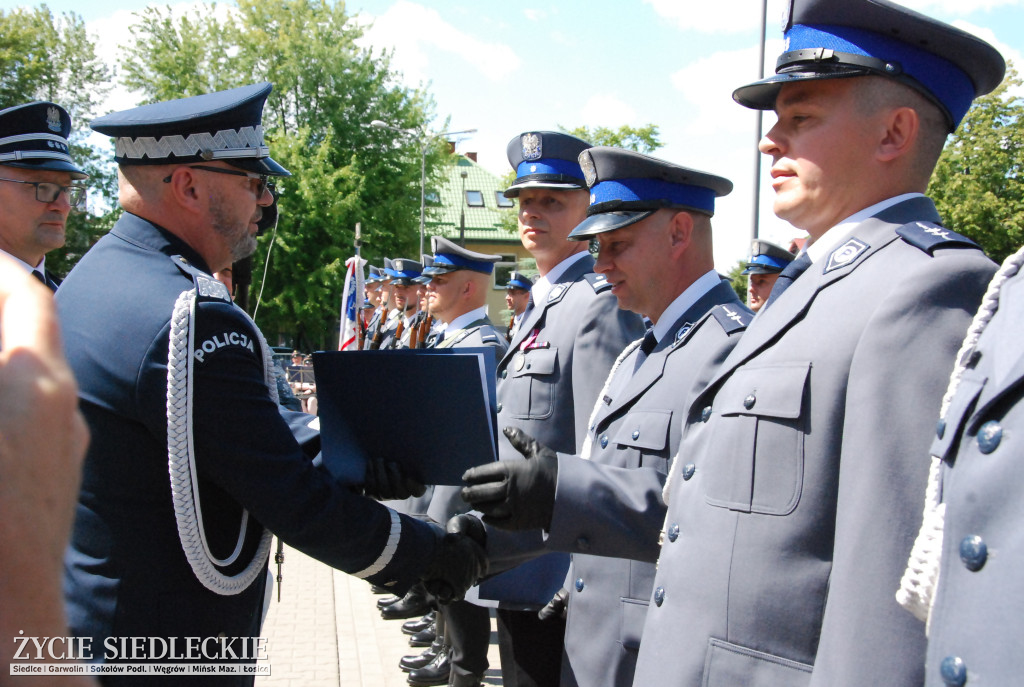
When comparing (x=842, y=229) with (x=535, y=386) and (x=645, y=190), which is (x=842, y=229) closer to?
(x=645, y=190)

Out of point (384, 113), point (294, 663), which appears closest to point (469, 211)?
point (384, 113)

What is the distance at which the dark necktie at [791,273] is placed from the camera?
186 cm

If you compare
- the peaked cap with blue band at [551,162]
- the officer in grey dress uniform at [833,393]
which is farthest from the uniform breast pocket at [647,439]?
the peaked cap with blue band at [551,162]

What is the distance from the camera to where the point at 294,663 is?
5.25m

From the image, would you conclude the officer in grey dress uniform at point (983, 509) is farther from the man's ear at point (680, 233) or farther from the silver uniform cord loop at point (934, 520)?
the man's ear at point (680, 233)

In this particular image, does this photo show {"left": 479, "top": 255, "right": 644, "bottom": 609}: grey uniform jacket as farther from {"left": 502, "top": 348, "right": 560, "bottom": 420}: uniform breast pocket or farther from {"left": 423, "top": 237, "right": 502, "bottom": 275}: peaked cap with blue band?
{"left": 423, "top": 237, "right": 502, "bottom": 275}: peaked cap with blue band

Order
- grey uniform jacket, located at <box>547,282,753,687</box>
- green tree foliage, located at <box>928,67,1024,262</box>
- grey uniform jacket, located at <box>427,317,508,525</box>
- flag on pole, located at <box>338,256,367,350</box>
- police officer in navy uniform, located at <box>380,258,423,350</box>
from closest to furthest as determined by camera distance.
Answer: grey uniform jacket, located at <box>547,282,753,687</box>, grey uniform jacket, located at <box>427,317,508,525</box>, police officer in navy uniform, located at <box>380,258,423,350</box>, flag on pole, located at <box>338,256,367,350</box>, green tree foliage, located at <box>928,67,1024,262</box>

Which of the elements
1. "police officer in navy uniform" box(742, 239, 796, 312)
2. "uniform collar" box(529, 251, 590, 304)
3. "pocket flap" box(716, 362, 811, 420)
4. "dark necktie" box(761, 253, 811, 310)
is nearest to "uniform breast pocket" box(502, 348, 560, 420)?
"uniform collar" box(529, 251, 590, 304)

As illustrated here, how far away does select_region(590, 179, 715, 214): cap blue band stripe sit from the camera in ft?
9.30

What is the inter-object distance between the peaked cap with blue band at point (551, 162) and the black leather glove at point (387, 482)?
1941mm

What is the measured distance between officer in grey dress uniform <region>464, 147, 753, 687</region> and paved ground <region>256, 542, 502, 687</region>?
9.23 feet

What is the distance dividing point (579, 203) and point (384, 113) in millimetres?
30442

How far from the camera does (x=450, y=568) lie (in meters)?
2.65

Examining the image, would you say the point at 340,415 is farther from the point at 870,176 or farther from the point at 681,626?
the point at 870,176
